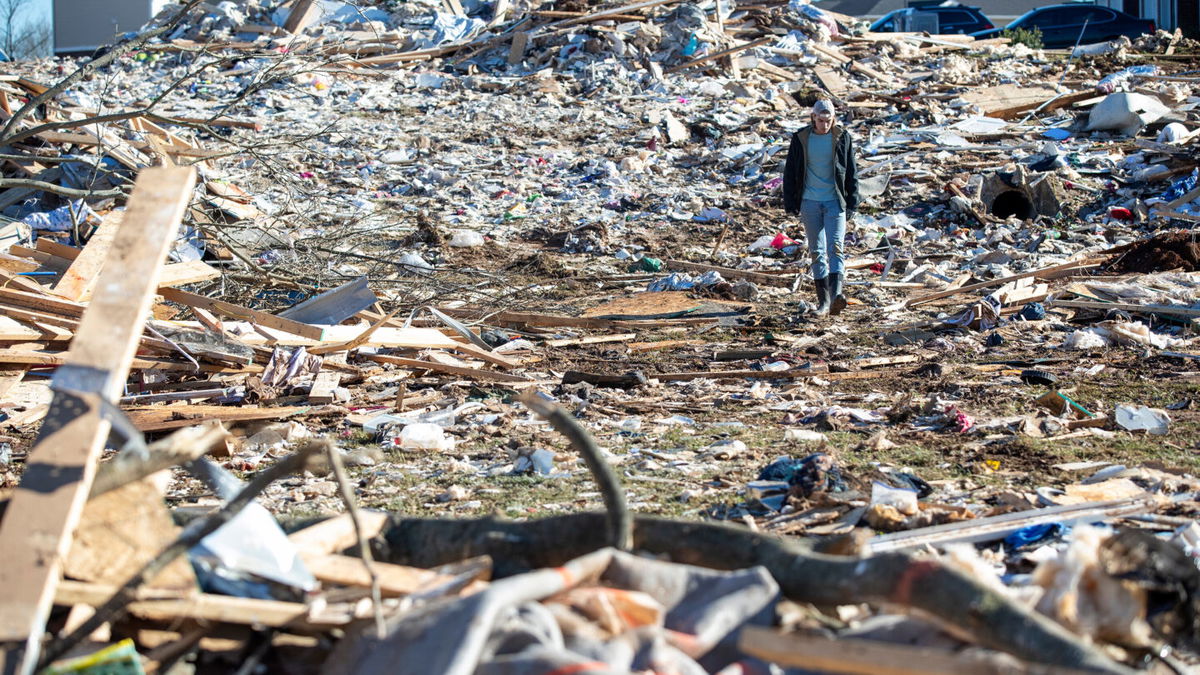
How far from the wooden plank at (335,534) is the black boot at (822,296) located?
253 inches

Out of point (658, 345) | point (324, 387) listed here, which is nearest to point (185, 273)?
point (324, 387)

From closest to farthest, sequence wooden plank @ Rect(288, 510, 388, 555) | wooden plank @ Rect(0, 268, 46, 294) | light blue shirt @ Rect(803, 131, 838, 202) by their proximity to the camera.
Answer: wooden plank @ Rect(288, 510, 388, 555)
wooden plank @ Rect(0, 268, 46, 294)
light blue shirt @ Rect(803, 131, 838, 202)

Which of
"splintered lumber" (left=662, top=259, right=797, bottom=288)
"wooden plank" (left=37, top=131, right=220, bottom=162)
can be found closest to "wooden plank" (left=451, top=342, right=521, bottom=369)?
"splintered lumber" (left=662, top=259, right=797, bottom=288)

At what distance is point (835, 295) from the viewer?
29.4 feet

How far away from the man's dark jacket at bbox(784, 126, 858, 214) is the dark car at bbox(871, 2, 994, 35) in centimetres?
1412

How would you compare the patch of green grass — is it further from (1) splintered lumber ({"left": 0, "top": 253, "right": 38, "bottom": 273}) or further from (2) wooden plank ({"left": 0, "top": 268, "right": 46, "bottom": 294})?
(2) wooden plank ({"left": 0, "top": 268, "right": 46, "bottom": 294})

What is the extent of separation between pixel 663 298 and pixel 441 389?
11.7ft

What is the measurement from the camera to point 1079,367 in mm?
6809

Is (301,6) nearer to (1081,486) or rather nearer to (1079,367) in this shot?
(1079,367)

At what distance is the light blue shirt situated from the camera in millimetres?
8617

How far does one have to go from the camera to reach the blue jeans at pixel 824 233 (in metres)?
8.77

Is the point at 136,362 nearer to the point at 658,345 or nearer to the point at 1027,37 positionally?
the point at 658,345

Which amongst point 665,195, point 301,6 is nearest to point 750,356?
point 665,195

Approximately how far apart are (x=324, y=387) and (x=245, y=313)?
1128mm
